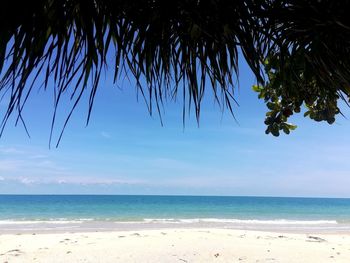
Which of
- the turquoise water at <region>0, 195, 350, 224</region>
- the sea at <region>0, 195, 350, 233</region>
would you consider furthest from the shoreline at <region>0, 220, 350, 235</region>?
the turquoise water at <region>0, 195, 350, 224</region>

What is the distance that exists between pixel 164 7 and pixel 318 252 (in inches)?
365

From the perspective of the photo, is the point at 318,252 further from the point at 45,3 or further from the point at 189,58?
the point at 45,3

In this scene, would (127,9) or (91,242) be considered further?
(91,242)

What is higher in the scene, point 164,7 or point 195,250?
point 164,7

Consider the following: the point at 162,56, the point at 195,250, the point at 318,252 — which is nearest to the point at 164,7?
the point at 162,56

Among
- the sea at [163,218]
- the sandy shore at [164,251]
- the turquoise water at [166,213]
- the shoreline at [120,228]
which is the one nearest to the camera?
the sandy shore at [164,251]

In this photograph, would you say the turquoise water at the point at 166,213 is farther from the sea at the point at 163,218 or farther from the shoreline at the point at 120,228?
the shoreline at the point at 120,228

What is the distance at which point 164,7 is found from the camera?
1595 mm

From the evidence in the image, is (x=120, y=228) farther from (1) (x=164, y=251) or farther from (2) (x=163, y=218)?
(2) (x=163, y=218)

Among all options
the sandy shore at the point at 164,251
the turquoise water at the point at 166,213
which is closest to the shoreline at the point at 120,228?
the turquoise water at the point at 166,213

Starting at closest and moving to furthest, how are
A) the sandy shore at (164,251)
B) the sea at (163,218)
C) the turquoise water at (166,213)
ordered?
the sandy shore at (164,251), the sea at (163,218), the turquoise water at (166,213)

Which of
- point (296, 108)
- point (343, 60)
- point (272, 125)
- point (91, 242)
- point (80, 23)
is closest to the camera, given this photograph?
point (80, 23)

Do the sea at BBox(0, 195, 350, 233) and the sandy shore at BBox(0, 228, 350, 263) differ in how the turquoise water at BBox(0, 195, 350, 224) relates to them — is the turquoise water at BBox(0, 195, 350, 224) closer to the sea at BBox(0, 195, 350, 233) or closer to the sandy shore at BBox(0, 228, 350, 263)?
the sea at BBox(0, 195, 350, 233)

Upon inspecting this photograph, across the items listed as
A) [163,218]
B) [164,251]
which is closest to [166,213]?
[163,218]
